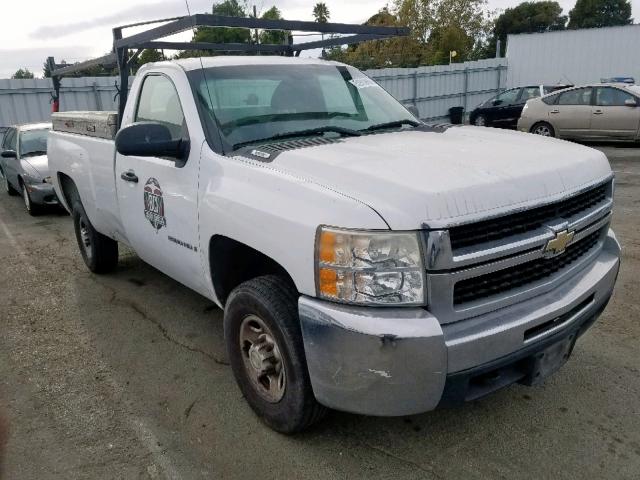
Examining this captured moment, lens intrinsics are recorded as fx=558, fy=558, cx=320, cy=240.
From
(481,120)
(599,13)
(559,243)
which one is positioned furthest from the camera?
(599,13)

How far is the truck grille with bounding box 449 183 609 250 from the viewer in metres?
2.22

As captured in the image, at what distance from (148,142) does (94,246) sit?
2717 millimetres

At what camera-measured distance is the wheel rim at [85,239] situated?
18.3ft

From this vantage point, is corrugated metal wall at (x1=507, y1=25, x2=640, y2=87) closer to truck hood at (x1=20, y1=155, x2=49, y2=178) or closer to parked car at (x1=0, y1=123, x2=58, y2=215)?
parked car at (x1=0, y1=123, x2=58, y2=215)

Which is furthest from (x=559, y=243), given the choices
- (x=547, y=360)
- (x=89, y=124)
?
(x=89, y=124)

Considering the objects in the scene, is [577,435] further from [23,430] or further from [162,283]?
[162,283]

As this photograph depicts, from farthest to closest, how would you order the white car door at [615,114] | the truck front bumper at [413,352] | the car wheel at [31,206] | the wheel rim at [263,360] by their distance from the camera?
the white car door at [615,114], the car wheel at [31,206], the wheel rim at [263,360], the truck front bumper at [413,352]

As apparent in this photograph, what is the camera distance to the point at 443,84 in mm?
20703

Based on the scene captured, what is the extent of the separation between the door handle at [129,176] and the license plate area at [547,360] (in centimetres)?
275

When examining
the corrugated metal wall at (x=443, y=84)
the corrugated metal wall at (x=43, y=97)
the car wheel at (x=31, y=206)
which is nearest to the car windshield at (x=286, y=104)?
the car wheel at (x=31, y=206)

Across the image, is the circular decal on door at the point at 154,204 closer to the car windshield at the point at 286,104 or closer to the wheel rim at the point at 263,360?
the car windshield at the point at 286,104

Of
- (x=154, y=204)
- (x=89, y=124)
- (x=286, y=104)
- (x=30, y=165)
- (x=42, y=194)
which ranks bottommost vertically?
(x=42, y=194)

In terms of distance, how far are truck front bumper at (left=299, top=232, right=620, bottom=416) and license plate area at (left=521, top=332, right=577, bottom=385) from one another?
1 centimetres

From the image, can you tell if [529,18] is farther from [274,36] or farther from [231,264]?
[231,264]
